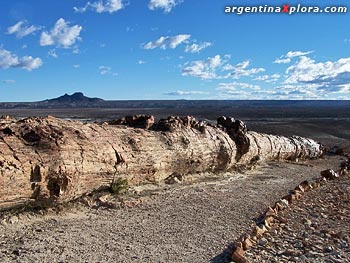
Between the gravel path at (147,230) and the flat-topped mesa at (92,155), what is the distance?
54cm

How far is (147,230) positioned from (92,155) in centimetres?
229

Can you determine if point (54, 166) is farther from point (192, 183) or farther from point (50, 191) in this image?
point (192, 183)

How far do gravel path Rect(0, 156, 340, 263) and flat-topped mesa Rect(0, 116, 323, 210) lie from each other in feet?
1.76

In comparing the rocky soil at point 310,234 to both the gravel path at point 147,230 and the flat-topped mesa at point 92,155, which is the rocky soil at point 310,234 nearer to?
the gravel path at point 147,230

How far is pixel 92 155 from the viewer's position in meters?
8.67

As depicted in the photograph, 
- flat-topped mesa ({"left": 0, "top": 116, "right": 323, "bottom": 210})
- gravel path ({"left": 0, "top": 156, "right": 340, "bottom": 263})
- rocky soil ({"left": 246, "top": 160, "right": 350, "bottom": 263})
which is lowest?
rocky soil ({"left": 246, "top": 160, "right": 350, "bottom": 263})

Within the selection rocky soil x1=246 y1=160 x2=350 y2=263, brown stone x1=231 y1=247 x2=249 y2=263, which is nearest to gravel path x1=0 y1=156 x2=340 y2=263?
brown stone x1=231 y1=247 x2=249 y2=263

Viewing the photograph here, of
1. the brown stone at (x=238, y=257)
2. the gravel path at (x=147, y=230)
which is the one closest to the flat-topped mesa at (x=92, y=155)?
the gravel path at (x=147, y=230)

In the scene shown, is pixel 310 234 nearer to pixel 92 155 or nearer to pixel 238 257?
pixel 238 257

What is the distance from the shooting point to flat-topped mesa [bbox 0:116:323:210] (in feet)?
24.6

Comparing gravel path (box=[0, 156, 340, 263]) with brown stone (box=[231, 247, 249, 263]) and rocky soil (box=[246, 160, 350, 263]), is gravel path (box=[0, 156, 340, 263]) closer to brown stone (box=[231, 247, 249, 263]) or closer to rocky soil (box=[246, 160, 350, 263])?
brown stone (box=[231, 247, 249, 263])

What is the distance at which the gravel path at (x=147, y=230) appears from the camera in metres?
5.96

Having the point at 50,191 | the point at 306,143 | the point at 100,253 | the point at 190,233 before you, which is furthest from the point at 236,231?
the point at 306,143

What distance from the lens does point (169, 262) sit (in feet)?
19.1
